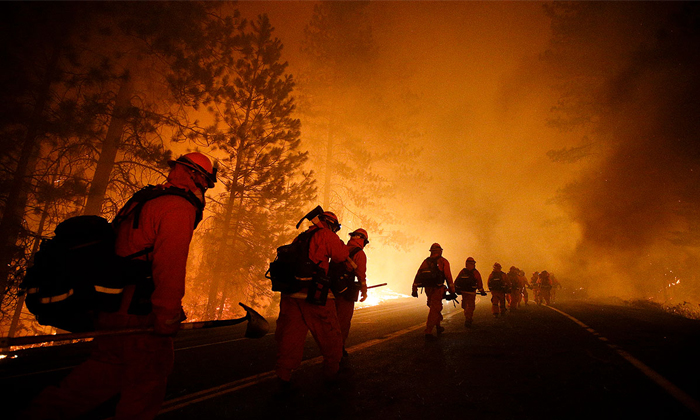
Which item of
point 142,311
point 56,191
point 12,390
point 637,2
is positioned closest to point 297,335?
point 142,311

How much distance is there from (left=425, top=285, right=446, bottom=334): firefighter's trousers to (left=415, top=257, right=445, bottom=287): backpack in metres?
0.15

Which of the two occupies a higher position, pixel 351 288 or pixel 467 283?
pixel 467 283

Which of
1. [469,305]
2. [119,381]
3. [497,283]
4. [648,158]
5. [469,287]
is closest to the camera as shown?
[119,381]

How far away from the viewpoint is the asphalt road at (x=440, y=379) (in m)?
3.03

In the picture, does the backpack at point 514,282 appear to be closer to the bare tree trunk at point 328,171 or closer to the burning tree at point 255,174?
the burning tree at point 255,174

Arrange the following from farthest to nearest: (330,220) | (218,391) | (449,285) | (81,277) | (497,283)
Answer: (497,283) < (449,285) < (330,220) < (218,391) < (81,277)

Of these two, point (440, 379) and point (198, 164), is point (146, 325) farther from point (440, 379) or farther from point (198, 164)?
point (440, 379)

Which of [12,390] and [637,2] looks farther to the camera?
[637,2]

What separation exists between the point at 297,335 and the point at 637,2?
26.8 meters

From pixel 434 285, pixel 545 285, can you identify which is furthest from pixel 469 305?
pixel 545 285

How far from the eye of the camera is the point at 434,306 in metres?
7.50

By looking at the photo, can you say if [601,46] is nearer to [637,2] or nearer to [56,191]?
[637,2]

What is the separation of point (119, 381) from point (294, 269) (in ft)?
6.79

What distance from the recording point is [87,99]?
8242 mm
